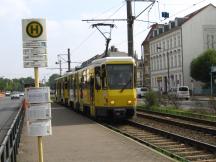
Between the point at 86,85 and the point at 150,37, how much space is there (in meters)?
93.1

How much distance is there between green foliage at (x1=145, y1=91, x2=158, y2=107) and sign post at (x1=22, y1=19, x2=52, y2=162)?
91.4 feet

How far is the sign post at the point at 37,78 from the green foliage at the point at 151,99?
27.9 m

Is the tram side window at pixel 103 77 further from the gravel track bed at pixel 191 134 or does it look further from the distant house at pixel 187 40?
the distant house at pixel 187 40

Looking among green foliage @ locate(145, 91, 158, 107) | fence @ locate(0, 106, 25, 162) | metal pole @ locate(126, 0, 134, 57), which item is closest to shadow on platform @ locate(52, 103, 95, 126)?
metal pole @ locate(126, 0, 134, 57)

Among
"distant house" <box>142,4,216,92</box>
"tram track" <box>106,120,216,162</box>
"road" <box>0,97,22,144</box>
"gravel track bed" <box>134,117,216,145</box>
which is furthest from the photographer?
"distant house" <box>142,4,216,92</box>

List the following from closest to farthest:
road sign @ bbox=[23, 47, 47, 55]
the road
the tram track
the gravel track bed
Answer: road sign @ bbox=[23, 47, 47, 55] → the tram track → the gravel track bed → the road

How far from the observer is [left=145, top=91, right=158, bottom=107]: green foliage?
3746 cm

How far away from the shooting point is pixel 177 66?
321ft

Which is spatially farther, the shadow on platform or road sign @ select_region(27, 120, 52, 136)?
the shadow on platform

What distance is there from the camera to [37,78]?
32.2ft

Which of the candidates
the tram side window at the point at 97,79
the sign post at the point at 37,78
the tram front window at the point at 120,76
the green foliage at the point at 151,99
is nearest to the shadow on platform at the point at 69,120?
the tram side window at the point at 97,79

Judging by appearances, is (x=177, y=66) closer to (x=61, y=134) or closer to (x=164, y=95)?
(x=164, y=95)

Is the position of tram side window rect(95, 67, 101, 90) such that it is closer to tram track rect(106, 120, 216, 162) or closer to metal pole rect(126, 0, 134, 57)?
tram track rect(106, 120, 216, 162)

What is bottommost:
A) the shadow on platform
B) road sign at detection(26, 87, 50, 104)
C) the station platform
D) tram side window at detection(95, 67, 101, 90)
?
the station platform
